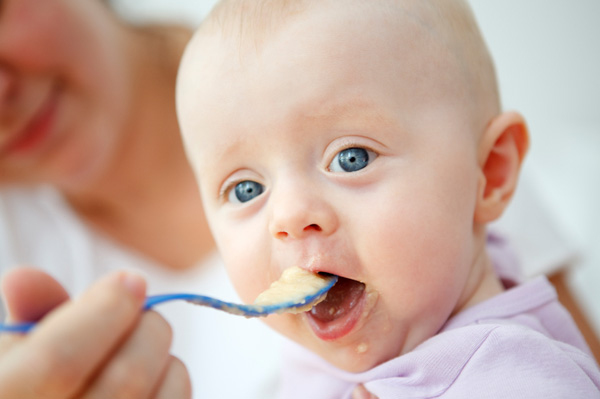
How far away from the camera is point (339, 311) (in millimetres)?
664

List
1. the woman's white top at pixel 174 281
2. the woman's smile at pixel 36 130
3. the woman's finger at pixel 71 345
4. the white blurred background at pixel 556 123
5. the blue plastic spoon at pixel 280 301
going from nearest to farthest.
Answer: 1. the woman's finger at pixel 71 345
2. the blue plastic spoon at pixel 280 301
3. the woman's smile at pixel 36 130
4. the woman's white top at pixel 174 281
5. the white blurred background at pixel 556 123

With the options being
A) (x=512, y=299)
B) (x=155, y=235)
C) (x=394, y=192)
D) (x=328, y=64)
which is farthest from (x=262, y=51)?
(x=155, y=235)

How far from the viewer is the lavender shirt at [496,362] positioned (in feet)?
1.90

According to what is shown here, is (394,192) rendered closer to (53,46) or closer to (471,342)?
(471,342)

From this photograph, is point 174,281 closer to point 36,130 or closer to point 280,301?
point 36,130

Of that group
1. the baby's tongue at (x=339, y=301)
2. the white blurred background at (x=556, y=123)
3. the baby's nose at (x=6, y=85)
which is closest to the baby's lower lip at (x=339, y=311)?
the baby's tongue at (x=339, y=301)

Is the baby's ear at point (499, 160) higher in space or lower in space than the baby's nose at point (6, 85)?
lower

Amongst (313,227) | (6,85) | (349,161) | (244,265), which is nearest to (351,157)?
(349,161)

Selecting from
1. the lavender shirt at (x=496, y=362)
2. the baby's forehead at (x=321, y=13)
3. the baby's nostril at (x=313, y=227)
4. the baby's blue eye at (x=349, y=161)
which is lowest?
the lavender shirt at (x=496, y=362)

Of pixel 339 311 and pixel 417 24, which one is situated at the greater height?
pixel 417 24

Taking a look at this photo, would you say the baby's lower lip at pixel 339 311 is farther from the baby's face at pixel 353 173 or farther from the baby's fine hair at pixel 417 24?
the baby's fine hair at pixel 417 24

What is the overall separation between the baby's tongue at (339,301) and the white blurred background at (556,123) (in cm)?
104

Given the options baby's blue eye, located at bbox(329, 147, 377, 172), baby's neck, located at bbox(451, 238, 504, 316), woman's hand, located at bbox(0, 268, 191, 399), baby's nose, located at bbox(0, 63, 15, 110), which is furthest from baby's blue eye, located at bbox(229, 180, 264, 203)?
baby's nose, located at bbox(0, 63, 15, 110)

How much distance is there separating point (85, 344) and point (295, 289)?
24 centimetres
